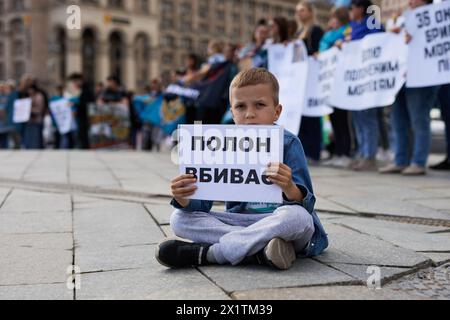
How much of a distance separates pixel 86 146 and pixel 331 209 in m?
9.48

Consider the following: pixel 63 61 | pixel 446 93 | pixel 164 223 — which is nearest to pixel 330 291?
pixel 164 223

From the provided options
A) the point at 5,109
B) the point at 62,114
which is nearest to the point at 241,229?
the point at 62,114

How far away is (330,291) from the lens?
209 centimetres

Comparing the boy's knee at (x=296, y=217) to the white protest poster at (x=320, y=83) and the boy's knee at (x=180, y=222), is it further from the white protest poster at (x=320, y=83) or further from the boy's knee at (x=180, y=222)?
the white protest poster at (x=320, y=83)

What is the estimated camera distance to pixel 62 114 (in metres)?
12.8

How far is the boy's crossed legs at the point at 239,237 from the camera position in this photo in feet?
7.73

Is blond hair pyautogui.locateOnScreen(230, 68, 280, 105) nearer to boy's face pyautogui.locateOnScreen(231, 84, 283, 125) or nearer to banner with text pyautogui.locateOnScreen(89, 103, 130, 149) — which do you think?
boy's face pyautogui.locateOnScreen(231, 84, 283, 125)

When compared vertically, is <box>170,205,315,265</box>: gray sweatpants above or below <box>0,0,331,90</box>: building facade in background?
below

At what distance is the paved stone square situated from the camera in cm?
214

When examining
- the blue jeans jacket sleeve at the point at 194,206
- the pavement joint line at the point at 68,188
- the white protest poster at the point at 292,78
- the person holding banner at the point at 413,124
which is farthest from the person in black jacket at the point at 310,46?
the blue jeans jacket sleeve at the point at 194,206

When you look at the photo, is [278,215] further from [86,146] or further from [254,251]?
[86,146]

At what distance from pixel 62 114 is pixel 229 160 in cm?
1093

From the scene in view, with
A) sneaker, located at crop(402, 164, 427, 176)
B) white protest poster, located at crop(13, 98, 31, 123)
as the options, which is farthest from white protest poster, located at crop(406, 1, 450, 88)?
white protest poster, located at crop(13, 98, 31, 123)

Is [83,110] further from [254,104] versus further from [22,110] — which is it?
[254,104]
